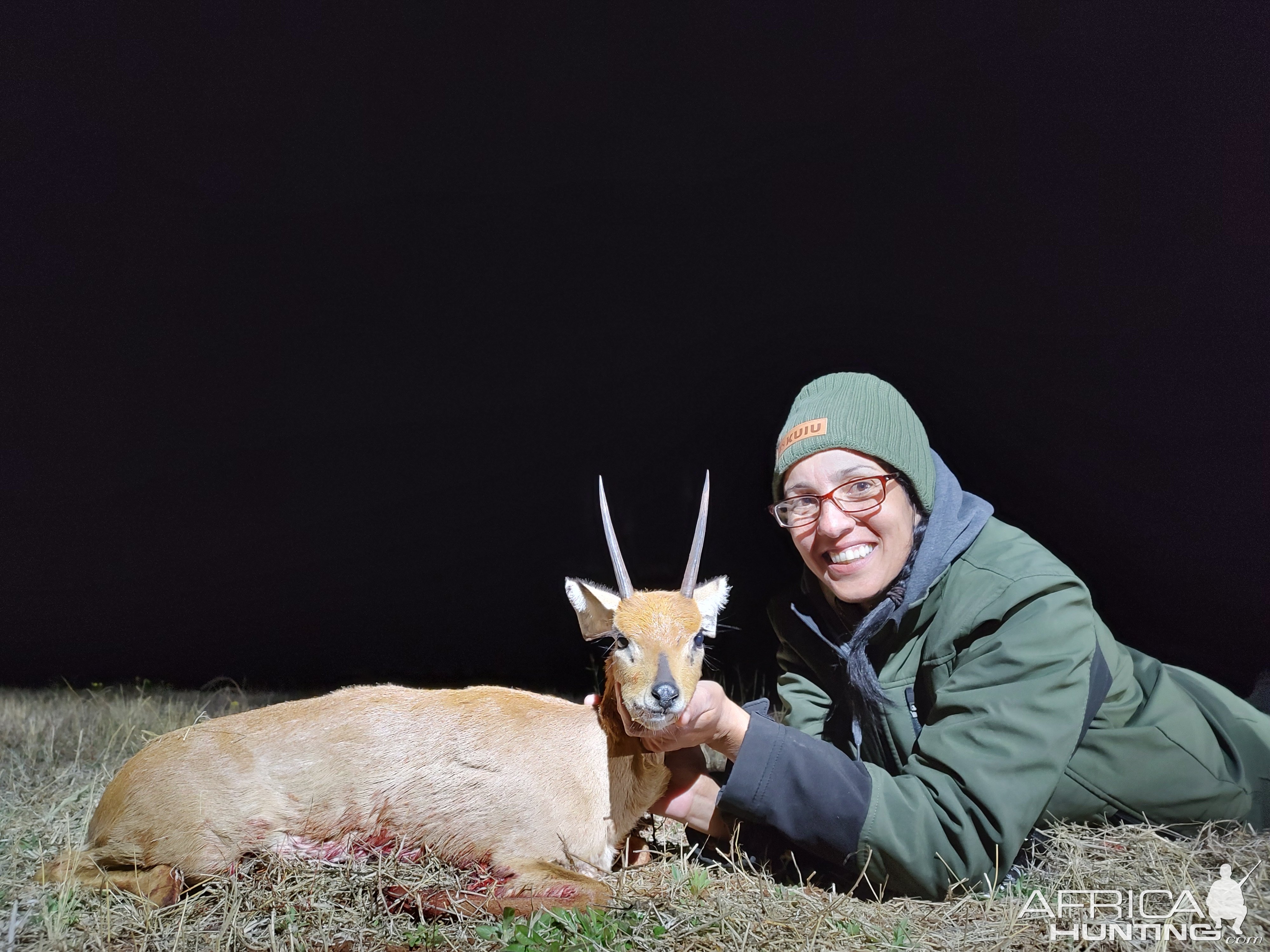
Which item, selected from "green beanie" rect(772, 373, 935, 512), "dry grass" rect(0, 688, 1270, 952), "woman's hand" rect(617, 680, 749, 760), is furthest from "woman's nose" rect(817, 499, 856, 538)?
"dry grass" rect(0, 688, 1270, 952)

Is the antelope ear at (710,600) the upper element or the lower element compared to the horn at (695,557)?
lower

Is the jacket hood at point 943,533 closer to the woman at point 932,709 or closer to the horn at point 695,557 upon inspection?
the woman at point 932,709

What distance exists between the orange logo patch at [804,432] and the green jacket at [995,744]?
0.55 meters

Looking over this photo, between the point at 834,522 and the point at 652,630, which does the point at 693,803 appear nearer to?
the point at 652,630

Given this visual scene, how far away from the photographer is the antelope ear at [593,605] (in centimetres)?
310

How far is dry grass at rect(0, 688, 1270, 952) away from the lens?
266 cm

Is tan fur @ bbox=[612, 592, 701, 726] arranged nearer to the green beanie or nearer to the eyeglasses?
the eyeglasses

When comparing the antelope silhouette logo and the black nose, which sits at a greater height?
the black nose

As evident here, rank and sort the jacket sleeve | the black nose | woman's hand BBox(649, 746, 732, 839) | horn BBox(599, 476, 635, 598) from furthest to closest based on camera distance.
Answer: woman's hand BBox(649, 746, 732, 839) < horn BBox(599, 476, 635, 598) < the jacket sleeve < the black nose

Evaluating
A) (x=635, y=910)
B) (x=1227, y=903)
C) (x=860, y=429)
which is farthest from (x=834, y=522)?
(x=1227, y=903)

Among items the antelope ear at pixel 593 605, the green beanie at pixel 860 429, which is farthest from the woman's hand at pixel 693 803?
the green beanie at pixel 860 429

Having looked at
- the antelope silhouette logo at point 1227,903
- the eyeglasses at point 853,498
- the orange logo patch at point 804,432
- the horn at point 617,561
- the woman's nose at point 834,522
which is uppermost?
the orange logo patch at point 804,432

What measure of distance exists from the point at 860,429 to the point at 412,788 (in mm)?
1902

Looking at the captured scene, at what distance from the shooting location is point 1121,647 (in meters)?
3.55
